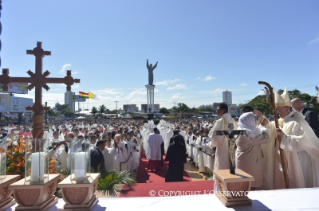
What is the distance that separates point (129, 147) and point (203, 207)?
260 inches

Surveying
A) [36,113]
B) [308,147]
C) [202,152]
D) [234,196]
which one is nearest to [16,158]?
[36,113]

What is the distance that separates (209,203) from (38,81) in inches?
164

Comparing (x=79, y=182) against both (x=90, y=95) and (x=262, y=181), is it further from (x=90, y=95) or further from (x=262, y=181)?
(x=90, y=95)

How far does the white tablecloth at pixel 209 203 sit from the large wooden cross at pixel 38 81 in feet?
8.23

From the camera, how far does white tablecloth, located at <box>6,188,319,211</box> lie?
1868 mm

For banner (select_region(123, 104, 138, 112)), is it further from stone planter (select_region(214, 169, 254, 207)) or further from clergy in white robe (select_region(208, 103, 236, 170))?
stone planter (select_region(214, 169, 254, 207))

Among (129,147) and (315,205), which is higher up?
(315,205)

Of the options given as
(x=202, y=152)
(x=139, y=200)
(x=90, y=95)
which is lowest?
(x=202, y=152)

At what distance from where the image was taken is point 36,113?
4164 mm

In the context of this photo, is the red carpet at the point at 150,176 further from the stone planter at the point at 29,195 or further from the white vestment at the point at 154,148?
the stone planter at the point at 29,195

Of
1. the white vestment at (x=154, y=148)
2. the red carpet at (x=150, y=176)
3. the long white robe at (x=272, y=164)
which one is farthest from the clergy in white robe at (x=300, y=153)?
the white vestment at (x=154, y=148)

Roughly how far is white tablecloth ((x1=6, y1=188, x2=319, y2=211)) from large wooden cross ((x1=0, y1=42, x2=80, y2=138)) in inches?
98.7

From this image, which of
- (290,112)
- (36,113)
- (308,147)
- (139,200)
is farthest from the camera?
(36,113)

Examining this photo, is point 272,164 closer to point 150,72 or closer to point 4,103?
point 4,103
